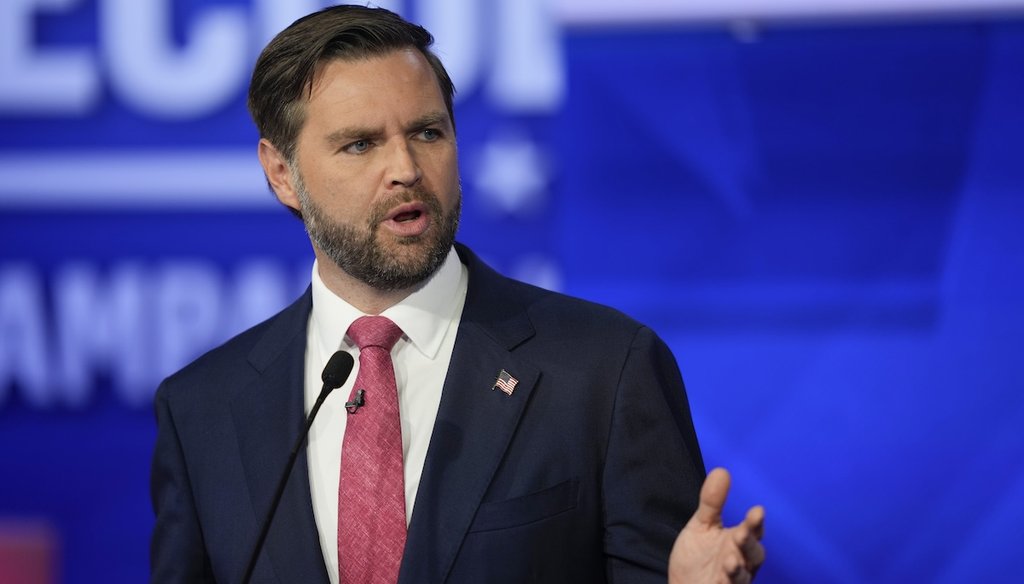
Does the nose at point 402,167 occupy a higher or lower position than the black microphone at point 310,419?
higher

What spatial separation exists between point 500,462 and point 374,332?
0.29 metres

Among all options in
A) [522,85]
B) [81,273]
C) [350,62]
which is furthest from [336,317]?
[81,273]

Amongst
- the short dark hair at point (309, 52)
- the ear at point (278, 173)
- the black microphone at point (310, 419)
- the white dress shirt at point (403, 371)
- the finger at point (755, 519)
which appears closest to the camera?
the finger at point (755, 519)

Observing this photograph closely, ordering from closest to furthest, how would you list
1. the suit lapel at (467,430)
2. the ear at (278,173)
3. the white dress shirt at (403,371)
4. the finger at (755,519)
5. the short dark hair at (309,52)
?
the finger at (755,519) < the suit lapel at (467,430) < the white dress shirt at (403,371) < the short dark hair at (309,52) < the ear at (278,173)

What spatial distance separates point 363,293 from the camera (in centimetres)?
205

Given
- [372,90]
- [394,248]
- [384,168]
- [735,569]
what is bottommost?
[735,569]

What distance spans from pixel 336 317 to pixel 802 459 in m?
1.41

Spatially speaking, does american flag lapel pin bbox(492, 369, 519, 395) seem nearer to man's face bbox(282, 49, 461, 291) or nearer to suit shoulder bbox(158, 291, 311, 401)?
man's face bbox(282, 49, 461, 291)

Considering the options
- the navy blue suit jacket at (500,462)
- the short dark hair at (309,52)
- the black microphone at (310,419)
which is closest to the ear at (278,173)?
the short dark hair at (309,52)

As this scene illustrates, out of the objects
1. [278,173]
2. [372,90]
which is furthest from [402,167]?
[278,173]

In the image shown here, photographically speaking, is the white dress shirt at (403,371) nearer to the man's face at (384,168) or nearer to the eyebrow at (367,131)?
the man's face at (384,168)

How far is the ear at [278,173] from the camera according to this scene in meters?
2.19

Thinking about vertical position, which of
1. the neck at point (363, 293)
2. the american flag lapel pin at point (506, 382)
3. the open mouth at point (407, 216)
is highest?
the open mouth at point (407, 216)

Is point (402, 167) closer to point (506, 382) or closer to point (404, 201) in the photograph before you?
point (404, 201)
